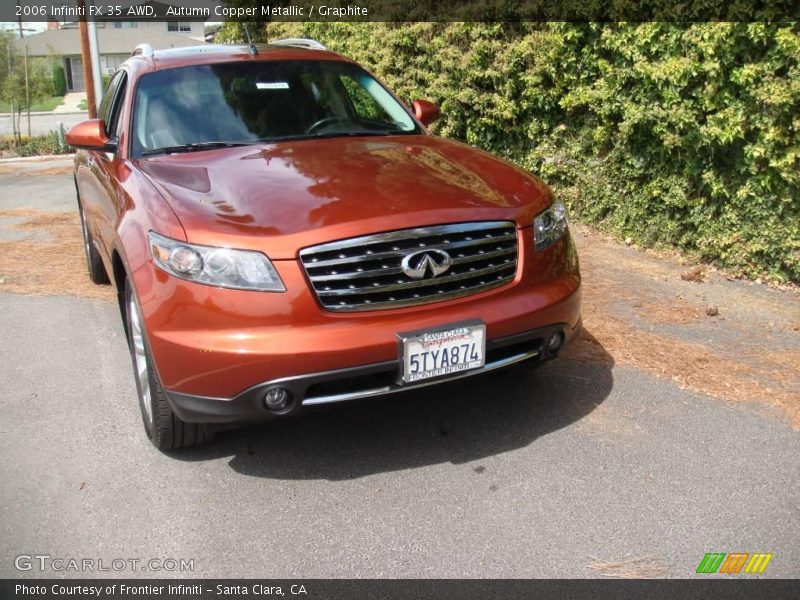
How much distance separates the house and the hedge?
56.8 meters

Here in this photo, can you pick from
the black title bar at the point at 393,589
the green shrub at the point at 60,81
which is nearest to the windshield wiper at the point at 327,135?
the black title bar at the point at 393,589

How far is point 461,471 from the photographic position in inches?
141

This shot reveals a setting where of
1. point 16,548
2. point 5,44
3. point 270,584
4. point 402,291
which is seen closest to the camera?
point 270,584

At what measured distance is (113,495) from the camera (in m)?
3.47

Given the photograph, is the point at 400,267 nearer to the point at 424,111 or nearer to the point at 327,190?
the point at 327,190

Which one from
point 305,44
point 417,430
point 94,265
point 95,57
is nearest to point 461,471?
point 417,430

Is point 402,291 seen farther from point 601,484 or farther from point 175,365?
point 601,484

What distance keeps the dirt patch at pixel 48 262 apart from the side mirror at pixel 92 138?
194 cm

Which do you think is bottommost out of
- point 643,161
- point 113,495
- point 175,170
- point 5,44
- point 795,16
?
point 5,44

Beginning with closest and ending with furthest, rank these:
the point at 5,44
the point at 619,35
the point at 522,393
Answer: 1. the point at 522,393
2. the point at 619,35
3. the point at 5,44

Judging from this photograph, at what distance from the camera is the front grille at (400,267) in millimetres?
3211

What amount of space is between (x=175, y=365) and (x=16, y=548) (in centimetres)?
92

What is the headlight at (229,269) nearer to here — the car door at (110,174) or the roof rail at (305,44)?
the car door at (110,174)

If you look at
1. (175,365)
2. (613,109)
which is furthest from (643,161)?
(175,365)
